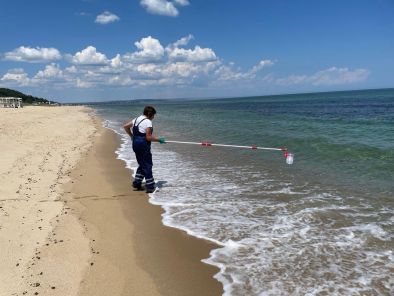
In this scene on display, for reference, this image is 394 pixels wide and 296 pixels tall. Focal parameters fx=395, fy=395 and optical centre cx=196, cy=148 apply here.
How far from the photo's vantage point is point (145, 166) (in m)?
9.55

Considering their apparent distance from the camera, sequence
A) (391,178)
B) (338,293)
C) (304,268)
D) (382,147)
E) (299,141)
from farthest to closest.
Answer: (299,141) < (382,147) < (391,178) < (304,268) < (338,293)

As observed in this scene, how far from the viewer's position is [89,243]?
19.8 ft

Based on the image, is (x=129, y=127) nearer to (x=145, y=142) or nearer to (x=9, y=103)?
(x=145, y=142)

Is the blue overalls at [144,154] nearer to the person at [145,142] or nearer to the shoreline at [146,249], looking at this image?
the person at [145,142]

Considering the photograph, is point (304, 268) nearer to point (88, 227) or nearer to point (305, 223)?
point (305, 223)

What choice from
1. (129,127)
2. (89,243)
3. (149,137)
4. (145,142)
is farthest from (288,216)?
(129,127)

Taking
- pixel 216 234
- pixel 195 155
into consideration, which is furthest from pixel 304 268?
pixel 195 155


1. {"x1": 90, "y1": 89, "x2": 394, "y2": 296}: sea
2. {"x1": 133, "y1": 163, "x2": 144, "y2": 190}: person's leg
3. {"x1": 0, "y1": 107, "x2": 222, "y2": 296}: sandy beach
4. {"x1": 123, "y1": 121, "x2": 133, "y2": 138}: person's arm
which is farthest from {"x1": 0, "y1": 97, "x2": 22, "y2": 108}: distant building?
{"x1": 133, "y1": 163, "x2": 144, "y2": 190}: person's leg

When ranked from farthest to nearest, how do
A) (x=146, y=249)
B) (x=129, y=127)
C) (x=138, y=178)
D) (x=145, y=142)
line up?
1. (x=129, y=127)
2. (x=138, y=178)
3. (x=145, y=142)
4. (x=146, y=249)

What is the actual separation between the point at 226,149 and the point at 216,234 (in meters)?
10.7

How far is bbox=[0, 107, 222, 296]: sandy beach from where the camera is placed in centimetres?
474

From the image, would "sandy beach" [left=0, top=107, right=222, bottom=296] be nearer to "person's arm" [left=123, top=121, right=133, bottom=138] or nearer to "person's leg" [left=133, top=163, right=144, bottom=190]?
"person's leg" [left=133, top=163, right=144, bottom=190]

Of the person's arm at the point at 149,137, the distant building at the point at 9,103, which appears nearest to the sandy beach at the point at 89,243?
the person's arm at the point at 149,137

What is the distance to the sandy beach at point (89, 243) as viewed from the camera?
4.74 m
